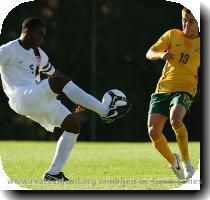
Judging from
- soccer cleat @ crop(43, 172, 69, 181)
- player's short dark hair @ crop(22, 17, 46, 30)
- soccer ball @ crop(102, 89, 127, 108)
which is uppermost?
player's short dark hair @ crop(22, 17, 46, 30)

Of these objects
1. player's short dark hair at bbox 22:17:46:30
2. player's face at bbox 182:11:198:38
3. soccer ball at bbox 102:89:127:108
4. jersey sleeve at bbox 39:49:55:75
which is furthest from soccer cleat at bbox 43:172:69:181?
player's face at bbox 182:11:198:38

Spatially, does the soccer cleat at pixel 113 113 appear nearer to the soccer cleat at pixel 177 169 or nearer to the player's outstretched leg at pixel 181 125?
the player's outstretched leg at pixel 181 125

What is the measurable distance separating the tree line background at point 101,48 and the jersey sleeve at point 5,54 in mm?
15467

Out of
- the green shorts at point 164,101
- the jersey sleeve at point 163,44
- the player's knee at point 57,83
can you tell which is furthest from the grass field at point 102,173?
the jersey sleeve at point 163,44

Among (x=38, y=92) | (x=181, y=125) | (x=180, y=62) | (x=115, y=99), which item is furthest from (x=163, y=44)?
(x=38, y=92)

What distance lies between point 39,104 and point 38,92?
0.16 m

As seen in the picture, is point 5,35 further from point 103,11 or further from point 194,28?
point 194,28

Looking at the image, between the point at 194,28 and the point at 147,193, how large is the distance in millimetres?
2442

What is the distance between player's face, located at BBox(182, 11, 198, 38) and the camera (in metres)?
8.55

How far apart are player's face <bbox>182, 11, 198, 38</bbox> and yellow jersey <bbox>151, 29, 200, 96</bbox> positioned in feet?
0.19

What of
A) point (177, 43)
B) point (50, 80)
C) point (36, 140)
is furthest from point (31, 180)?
point (36, 140)

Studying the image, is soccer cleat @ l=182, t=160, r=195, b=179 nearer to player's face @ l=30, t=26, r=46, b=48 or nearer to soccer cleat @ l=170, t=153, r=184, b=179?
soccer cleat @ l=170, t=153, r=184, b=179

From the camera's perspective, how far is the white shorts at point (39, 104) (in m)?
7.85

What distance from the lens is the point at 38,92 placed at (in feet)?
25.7
